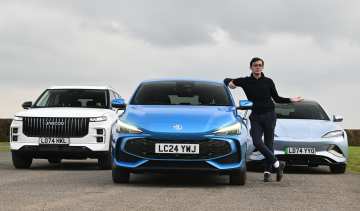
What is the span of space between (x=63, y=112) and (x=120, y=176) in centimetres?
416

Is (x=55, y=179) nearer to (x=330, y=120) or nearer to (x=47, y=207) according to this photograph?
(x=47, y=207)

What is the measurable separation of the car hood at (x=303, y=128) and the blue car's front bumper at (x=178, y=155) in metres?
4.34

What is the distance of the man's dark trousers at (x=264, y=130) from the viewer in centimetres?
1215

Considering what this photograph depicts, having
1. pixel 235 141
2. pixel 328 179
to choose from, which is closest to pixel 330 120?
pixel 328 179

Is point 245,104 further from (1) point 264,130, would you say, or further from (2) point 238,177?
(2) point 238,177

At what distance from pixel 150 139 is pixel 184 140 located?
1.61 feet

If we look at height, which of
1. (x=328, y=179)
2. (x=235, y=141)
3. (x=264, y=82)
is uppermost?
(x=264, y=82)

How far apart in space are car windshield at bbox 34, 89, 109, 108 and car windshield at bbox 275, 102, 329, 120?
12.6 ft

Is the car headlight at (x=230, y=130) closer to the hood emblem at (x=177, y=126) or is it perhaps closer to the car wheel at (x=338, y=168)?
the hood emblem at (x=177, y=126)

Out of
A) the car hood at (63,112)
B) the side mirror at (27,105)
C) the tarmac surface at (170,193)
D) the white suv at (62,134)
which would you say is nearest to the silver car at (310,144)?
the tarmac surface at (170,193)

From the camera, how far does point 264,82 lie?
482 inches

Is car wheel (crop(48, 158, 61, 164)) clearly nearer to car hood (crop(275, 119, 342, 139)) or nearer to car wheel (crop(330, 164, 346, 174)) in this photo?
car hood (crop(275, 119, 342, 139))

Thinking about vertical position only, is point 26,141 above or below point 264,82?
below

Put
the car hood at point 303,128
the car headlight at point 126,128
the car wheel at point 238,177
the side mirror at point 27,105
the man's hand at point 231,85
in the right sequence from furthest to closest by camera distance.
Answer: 1. the side mirror at point 27,105
2. the car hood at point 303,128
3. the man's hand at point 231,85
4. the car wheel at point 238,177
5. the car headlight at point 126,128
